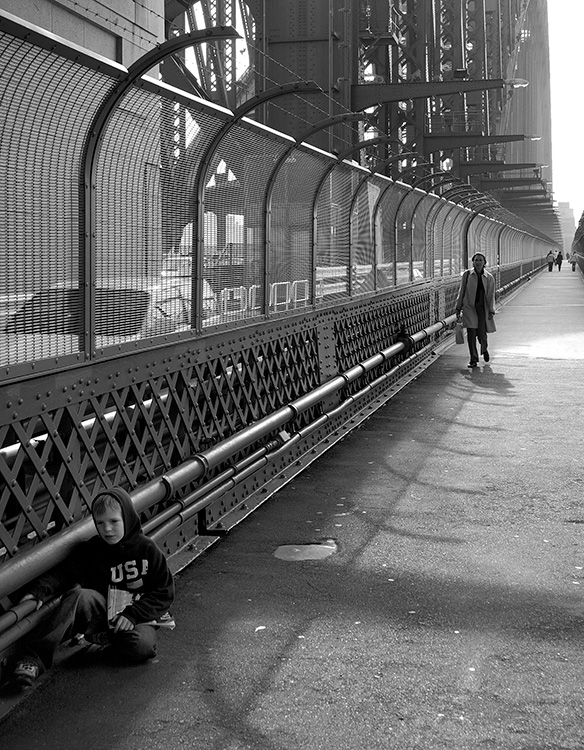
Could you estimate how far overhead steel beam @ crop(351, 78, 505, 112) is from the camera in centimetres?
2506

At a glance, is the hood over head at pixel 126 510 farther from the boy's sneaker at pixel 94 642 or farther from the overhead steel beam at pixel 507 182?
the overhead steel beam at pixel 507 182

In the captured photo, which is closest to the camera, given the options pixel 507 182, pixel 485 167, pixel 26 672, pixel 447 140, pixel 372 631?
pixel 26 672

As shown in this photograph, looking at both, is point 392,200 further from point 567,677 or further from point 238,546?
point 567,677

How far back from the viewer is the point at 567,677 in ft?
15.6

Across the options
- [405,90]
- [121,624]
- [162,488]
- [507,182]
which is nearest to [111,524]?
[121,624]

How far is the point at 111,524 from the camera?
16.0 feet

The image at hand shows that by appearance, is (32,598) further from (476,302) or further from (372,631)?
(476,302)

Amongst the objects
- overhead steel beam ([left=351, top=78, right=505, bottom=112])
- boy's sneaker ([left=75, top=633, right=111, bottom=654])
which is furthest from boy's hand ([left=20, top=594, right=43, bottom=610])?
overhead steel beam ([left=351, top=78, right=505, bottom=112])

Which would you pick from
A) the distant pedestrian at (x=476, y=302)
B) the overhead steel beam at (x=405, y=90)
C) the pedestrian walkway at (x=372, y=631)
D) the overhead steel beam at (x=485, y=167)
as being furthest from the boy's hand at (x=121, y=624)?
the overhead steel beam at (x=485, y=167)

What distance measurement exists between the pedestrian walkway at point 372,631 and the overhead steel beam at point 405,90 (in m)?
16.6

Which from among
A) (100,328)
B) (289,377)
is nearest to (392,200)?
(289,377)

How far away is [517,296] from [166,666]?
41566 millimetres

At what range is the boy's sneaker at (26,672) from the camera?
14.7 ft

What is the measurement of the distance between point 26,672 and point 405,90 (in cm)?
2201
